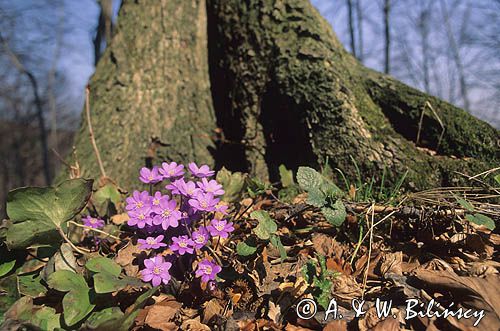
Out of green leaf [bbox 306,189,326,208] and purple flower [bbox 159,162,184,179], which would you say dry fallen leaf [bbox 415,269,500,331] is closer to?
green leaf [bbox 306,189,326,208]

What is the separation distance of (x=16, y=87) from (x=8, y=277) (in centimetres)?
1873

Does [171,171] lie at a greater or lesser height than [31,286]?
greater

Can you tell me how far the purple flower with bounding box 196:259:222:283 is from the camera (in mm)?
1101

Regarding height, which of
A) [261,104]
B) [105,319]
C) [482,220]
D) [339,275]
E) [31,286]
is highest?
[261,104]

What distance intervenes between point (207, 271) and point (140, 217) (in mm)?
261

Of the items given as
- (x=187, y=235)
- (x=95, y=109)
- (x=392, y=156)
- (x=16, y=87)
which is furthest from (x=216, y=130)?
(x=16, y=87)

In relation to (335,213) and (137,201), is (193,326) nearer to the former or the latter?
(137,201)

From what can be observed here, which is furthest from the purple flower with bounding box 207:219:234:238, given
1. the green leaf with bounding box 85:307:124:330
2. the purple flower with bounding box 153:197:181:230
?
the green leaf with bounding box 85:307:124:330

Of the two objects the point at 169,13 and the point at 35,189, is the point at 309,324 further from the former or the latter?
the point at 169,13

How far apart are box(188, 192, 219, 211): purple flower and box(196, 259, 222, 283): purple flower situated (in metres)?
0.16

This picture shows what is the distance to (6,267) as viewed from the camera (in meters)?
1.22

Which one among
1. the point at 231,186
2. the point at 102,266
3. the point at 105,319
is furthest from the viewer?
the point at 231,186

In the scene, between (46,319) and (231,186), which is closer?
(46,319)

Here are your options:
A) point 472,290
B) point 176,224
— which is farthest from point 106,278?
point 472,290
